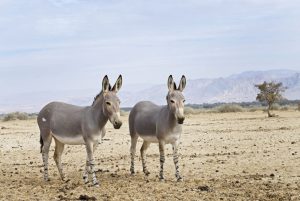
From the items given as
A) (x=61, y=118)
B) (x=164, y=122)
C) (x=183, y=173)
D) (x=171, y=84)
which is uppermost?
(x=171, y=84)

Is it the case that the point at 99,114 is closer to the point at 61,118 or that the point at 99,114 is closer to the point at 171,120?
the point at 61,118

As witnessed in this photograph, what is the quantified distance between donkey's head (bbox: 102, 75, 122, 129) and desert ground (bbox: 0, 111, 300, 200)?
1844 mm

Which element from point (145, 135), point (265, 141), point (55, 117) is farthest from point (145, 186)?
point (265, 141)

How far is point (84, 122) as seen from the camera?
14.3 metres

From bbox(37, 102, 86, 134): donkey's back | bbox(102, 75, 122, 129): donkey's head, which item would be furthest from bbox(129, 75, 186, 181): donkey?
bbox(37, 102, 86, 134): donkey's back

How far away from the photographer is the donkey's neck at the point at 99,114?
14234 millimetres

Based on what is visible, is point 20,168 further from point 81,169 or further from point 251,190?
point 251,190

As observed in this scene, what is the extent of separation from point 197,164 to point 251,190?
582cm

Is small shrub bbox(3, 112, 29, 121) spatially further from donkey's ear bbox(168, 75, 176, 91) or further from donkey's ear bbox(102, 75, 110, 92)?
donkey's ear bbox(168, 75, 176, 91)

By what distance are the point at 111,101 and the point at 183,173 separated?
4.04m

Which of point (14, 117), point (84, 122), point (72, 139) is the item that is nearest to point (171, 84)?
point (84, 122)

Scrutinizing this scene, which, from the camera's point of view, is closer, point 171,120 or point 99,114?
point 99,114

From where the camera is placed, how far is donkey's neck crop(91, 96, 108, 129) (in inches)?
560

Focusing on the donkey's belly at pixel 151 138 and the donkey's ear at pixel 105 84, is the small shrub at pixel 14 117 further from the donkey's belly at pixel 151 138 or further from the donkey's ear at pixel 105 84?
the donkey's ear at pixel 105 84
